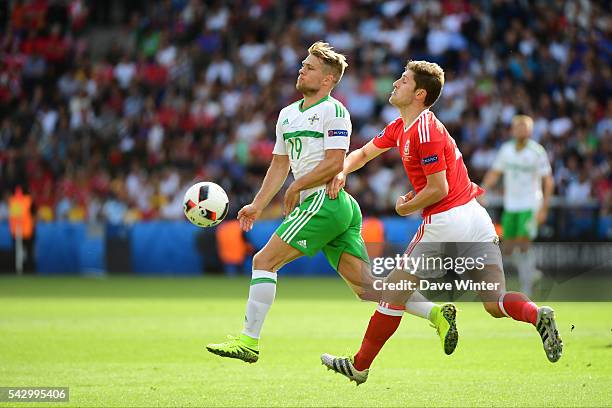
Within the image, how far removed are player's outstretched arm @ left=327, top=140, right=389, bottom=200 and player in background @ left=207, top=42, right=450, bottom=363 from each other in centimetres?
6

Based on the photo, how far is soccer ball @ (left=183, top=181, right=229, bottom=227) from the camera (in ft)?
30.4

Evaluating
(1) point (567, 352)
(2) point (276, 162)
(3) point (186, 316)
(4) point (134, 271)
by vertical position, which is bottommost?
(4) point (134, 271)

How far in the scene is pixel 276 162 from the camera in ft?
30.2

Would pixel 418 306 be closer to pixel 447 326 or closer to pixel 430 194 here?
pixel 447 326

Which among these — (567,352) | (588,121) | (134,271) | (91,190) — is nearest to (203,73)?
(91,190)

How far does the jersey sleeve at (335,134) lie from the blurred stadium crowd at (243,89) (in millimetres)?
12126

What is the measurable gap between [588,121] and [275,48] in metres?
7.66

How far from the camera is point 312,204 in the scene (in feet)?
28.7

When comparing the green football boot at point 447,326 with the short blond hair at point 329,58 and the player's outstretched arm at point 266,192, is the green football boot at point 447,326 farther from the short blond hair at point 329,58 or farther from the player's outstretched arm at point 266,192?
the short blond hair at point 329,58

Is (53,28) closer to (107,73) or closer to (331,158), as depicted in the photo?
(107,73)

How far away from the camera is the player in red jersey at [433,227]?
7828mm

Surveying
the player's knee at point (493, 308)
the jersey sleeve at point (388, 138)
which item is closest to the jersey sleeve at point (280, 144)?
the jersey sleeve at point (388, 138)

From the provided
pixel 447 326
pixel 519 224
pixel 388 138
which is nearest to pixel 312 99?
pixel 388 138

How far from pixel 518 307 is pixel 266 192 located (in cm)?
224
